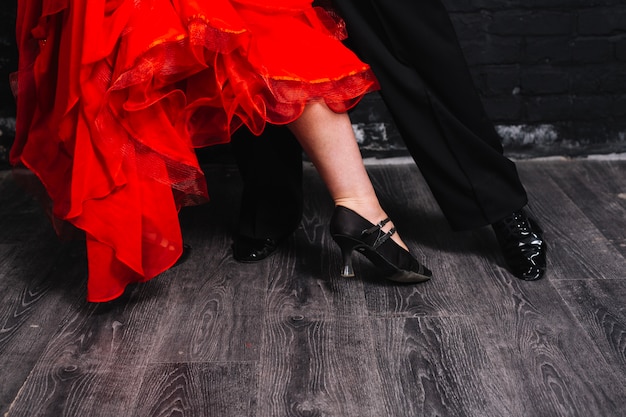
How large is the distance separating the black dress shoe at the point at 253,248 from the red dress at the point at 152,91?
297 mm

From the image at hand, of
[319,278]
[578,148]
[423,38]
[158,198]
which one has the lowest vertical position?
[578,148]

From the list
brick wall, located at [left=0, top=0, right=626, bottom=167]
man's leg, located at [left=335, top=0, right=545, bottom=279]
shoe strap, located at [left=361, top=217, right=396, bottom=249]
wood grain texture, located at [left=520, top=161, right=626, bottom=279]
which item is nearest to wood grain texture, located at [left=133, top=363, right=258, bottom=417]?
shoe strap, located at [left=361, top=217, right=396, bottom=249]

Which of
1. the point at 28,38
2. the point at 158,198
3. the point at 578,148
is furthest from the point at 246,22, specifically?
the point at 578,148

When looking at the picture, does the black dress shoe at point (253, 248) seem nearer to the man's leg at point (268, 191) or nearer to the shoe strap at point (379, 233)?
the man's leg at point (268, 191)

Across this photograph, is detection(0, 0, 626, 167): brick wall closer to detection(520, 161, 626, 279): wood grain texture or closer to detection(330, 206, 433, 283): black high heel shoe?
detection(520, 161, 626, 279): wood grain texture

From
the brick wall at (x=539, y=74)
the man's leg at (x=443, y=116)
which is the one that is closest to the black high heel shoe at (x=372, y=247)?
the man's leg at (x=443, y=116)

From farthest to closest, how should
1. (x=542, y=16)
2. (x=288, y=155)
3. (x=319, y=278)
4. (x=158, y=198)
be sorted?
1. (x=542, y=16)
2. (x=288, y=155)
3. (x=319, y=278)
4. (x=158, y=198)

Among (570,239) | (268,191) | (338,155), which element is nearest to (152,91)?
(338,155)

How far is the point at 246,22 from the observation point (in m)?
1.51

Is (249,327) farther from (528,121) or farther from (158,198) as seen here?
(528,121)

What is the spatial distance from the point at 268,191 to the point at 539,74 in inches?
41.4

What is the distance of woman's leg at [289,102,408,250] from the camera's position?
1627 mm

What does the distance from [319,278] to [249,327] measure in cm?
26

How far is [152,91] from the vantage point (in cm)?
152
